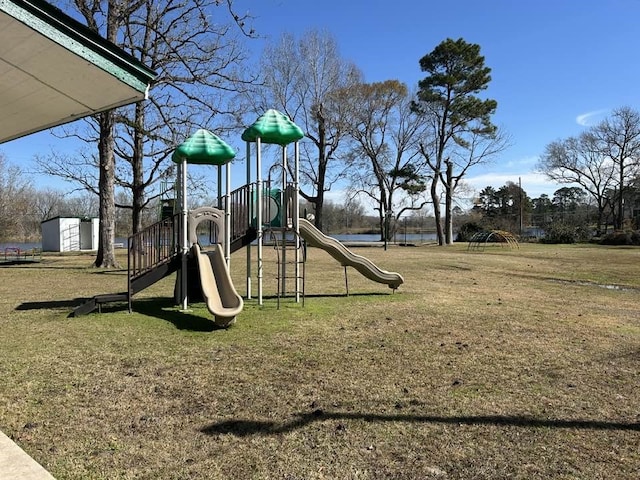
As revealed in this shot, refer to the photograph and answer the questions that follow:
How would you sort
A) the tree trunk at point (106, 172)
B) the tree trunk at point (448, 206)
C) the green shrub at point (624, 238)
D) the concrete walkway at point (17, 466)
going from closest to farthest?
the concrete walkway at point (17, 466) < the tree trunk at point (106, 172) < the green shrub at point (624, 238) < the tree trunk at point (448, 206)

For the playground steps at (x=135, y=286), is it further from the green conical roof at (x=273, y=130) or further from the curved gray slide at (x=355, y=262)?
the curved gray slide at (x=355, y=262)

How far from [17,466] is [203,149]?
7.98m

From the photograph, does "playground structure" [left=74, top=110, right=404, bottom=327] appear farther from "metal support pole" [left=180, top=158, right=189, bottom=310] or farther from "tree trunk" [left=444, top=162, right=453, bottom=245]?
"tree trunk" [left=444, top=162, right=453, bottom=245]

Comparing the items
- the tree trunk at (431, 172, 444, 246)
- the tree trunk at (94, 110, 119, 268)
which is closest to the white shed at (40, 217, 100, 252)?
the tree trunk at (94, 110, 119, 268)

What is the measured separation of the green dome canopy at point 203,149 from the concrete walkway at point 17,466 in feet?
24.7

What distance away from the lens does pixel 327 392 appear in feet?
14.7

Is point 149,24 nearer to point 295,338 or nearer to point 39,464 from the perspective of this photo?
point 295,338

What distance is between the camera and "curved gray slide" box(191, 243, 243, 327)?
713cm

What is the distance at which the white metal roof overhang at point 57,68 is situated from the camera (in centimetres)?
220

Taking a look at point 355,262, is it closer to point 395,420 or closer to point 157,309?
point 157,309

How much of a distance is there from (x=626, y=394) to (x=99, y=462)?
Result: 4.32 metres

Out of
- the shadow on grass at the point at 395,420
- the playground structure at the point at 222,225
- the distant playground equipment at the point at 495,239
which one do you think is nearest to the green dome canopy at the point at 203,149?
the playground structure at the point at 222,225

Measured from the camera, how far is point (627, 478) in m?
2.90

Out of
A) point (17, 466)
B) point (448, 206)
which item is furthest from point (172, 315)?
point (448, 206)
